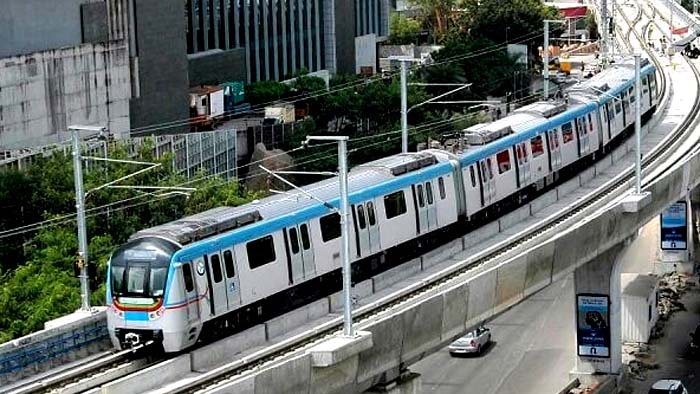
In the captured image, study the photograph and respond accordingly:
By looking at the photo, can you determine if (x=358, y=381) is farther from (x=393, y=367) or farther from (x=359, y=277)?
(x=359, y=277)

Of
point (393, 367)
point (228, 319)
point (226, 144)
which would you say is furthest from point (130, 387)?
point (226, 144)

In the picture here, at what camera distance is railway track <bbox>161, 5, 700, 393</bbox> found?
2806 cm

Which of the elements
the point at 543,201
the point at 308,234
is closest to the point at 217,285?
the point at 308,234

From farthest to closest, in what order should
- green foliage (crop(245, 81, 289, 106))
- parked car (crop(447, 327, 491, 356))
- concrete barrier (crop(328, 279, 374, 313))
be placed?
green foliage (crop(245, 81, 289, 106)), parked car (crop(447, 327, 491, 356)), concrete barrier (crop(328, 279, 374, 313))

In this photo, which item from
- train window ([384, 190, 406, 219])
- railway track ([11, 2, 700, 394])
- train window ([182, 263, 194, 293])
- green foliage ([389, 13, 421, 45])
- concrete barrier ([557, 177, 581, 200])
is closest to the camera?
railway track ([11, 2, 700, 394])

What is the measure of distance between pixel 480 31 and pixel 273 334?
75.8 meters

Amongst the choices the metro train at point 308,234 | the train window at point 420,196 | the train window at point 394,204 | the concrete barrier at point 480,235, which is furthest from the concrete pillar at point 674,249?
the train window at point 394,204

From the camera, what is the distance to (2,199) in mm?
46250

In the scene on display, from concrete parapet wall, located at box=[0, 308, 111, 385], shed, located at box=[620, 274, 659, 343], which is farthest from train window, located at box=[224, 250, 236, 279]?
shed, located at box=[620, 274, 659, 343]

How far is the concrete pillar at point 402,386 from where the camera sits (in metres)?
31.8

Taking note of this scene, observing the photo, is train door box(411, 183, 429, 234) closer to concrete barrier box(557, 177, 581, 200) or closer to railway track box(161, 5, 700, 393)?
railway track box(161, 5, 700, 393)

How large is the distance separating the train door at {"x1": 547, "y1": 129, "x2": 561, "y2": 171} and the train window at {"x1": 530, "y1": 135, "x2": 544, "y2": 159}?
836 millimetres

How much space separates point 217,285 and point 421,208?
10288 millimetres

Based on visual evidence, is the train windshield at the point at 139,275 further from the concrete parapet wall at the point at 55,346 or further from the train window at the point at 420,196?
the train window at the point at 420,196
